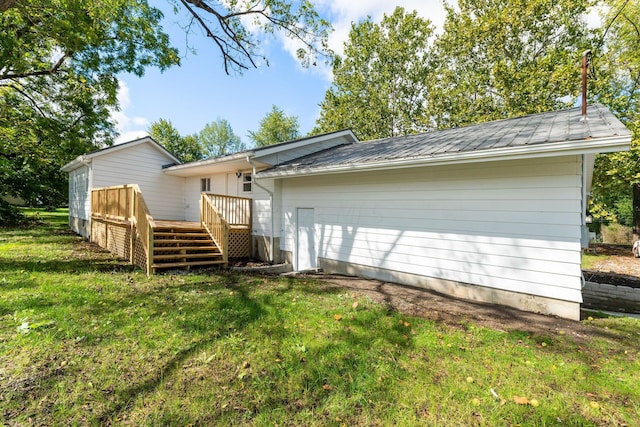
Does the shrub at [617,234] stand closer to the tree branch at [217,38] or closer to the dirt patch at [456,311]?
the dirt patch at [456,311]

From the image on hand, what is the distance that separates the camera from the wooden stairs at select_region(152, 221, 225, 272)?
23.5 feet

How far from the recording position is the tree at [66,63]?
7.46 m

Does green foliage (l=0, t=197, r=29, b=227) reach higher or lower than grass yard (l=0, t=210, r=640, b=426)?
higher

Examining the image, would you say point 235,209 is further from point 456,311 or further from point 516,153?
point 516,153

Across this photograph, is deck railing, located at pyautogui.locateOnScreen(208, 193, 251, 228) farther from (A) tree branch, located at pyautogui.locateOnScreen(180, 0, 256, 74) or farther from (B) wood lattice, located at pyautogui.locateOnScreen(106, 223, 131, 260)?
(A) tree branch, located at pyautogui.locateOnScreen(180, 0, 256, 74)

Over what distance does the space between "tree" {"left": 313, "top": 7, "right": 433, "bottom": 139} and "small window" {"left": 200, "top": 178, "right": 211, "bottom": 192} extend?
13543 mm

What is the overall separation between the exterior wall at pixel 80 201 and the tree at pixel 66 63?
1.34 meters

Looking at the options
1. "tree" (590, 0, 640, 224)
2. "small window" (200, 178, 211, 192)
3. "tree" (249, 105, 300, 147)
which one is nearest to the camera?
"tree" (590, 0, 640, 224)

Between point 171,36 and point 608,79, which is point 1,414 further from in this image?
point 608,79

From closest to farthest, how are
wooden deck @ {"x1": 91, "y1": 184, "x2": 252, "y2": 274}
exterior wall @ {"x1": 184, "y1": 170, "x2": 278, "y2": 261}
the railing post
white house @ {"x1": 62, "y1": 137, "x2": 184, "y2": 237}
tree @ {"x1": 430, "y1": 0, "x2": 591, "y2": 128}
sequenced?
the railing post < wooden deck @ {"x1": 91, "y1": 184, "x2": 252, "y2": 274} < exterior wall @ {"x1": 184, "y1": 170, "x2": 278, "y2": 261} < white house @ {"x1": 62, "y1": 137, "x2": 184, "y2": 237} < tree @ {"x1": 430, "y1": 0, "x2": 591, "y2": 128}

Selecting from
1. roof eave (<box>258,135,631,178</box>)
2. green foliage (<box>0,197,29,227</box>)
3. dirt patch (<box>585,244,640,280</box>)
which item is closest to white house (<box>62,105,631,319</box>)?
roof eave (<box>258,135,631,178</box>)

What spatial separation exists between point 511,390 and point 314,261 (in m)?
6.08

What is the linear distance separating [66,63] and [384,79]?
19435mm

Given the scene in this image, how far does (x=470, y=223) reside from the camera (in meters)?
5.51
